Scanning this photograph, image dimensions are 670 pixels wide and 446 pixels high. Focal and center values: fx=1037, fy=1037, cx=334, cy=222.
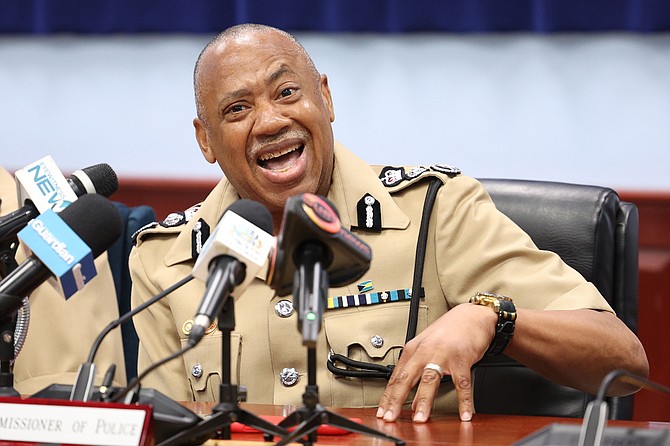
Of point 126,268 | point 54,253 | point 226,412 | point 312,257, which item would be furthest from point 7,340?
point 126,268

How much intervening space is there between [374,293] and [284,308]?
0.17 meters

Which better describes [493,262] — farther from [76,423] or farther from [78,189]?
[76,423]

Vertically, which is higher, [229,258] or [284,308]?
[229,258]

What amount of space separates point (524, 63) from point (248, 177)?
125cm

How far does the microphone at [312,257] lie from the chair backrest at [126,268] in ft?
4.82

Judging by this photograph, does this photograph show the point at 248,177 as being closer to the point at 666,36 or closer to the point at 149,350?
the point at 149,350

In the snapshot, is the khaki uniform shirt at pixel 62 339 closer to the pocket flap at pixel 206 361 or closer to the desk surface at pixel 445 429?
the pocket flap at pixel 206 361

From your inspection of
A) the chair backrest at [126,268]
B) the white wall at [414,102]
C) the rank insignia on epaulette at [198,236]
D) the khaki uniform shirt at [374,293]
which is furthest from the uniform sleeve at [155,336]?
the white wall at [414,102]

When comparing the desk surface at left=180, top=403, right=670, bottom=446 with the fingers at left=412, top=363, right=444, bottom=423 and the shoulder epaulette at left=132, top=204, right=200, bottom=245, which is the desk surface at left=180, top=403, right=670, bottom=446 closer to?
the fingers at left=412, top=363, right=444, bottom=423

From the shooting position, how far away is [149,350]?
207 cm

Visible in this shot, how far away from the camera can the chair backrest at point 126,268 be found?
2604 millimetres

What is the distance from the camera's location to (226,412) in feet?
4.08

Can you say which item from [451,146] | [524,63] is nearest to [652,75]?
[524,63]

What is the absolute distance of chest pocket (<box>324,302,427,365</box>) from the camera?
1911 millimetres
